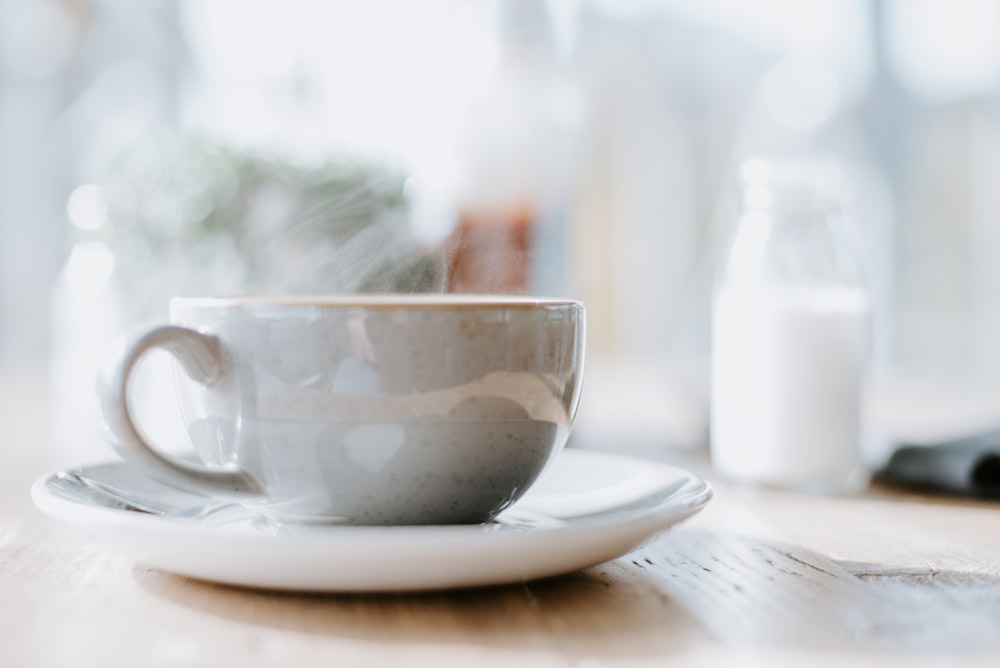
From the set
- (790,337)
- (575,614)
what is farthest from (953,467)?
(575,614)

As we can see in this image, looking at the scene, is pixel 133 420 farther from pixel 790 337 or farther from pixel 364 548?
pixel 790 337

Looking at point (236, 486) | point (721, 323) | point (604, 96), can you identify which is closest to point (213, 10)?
point (604, 96)

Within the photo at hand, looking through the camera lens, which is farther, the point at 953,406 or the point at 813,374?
the point at 953,406

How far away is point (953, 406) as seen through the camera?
1.32m

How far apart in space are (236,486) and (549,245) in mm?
520

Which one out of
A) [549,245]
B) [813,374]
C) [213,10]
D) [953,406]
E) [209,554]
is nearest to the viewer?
[209,554]

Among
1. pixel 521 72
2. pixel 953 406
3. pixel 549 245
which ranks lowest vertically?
pixel 953 406

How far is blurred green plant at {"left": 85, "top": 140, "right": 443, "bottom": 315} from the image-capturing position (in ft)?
3.10

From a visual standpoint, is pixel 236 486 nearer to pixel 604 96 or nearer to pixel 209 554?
pixel 209 554

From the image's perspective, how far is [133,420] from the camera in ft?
1.35

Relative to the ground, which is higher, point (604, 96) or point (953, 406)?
point (604, 96)

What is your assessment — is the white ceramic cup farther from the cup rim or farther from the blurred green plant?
the blurred green plant

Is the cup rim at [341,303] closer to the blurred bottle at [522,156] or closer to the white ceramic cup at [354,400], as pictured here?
the white ceramic cup at [354,400]

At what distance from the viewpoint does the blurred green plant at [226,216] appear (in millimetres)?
944
